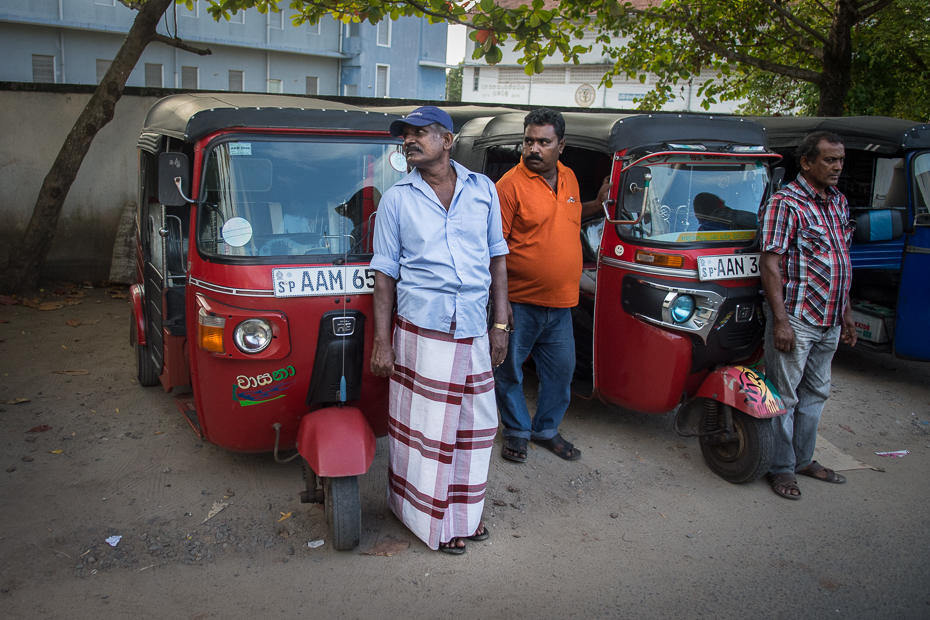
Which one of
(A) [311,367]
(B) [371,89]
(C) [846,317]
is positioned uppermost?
(B) [371,89]

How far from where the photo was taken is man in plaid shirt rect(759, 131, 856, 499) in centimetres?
388

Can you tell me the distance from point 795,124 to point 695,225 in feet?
11.7

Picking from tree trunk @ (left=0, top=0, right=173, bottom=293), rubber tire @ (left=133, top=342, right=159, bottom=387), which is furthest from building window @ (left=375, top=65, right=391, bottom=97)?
rubber tire @ (left=133, top=342, right=159, bottom=387)

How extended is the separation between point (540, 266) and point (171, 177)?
1.99 metres

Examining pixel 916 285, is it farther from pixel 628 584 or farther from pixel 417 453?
pixel 417 453

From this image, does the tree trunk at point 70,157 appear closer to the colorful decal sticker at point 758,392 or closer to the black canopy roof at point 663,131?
the black canopy roof at point 663,131

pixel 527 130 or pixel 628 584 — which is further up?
pixel 527 130

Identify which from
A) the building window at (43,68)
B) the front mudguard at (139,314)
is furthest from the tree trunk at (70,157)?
the building window at (43,68)

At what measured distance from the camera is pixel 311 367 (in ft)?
11.4

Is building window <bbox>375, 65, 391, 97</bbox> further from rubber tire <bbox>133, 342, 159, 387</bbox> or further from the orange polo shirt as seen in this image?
the orange polo shirt

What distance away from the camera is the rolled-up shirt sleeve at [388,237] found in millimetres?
3209

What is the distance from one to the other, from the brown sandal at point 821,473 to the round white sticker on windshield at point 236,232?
3.59 metres

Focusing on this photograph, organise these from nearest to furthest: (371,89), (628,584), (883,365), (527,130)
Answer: (628,584) → (527,130) → (883,365) → (371,89)

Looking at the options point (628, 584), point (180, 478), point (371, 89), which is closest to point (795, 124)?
point (628, 584)
